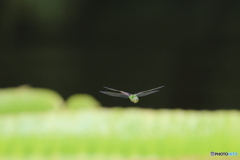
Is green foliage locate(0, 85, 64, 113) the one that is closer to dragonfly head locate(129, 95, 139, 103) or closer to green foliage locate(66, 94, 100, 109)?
green foliage locate(66, 94, 100, 109)

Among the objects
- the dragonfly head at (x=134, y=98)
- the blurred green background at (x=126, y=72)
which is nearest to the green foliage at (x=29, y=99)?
the blurred green background at (x=126, y=72)

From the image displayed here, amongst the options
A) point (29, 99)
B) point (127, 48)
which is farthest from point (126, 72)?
point (29, 99)

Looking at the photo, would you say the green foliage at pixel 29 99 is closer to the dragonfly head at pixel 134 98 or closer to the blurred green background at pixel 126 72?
the blurred green background at pixel 126 72

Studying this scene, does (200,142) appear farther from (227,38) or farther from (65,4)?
(65,4)

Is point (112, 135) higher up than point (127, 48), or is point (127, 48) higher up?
point (127, 48)

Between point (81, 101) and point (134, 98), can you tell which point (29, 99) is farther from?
point (134, 98)

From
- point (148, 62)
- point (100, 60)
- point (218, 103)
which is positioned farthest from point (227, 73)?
point (100, 60)
